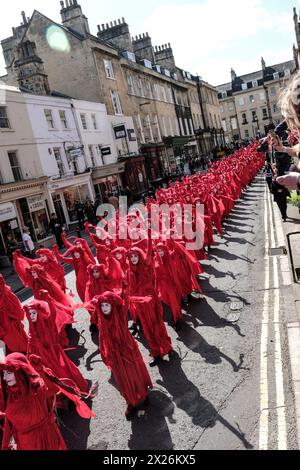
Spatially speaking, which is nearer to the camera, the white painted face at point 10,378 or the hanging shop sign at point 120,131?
the white painted face at point 10,378

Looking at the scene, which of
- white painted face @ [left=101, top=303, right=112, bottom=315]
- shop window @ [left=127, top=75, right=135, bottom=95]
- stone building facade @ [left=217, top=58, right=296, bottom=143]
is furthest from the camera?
stone building facade @ [left=217, top=58, right=296, bottom=143]

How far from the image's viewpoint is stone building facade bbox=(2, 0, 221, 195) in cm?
3123

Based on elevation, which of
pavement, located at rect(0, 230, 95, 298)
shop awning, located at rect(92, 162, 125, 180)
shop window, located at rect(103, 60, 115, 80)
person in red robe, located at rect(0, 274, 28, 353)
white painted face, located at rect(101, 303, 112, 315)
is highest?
shop window, located at rect(103, 60, 115, 80)

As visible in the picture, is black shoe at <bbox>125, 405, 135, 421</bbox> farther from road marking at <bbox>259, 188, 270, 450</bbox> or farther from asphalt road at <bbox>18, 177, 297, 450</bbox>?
road marking at <bbox>259, 188, 270, 450</bbox>

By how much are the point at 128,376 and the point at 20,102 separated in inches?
799

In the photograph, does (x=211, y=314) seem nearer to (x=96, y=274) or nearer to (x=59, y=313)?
(x=96, y=274)

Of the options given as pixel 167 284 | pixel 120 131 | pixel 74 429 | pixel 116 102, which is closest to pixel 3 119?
pixel 120 131

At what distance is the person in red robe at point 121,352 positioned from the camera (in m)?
5.00

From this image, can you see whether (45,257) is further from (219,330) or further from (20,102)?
(20,102)

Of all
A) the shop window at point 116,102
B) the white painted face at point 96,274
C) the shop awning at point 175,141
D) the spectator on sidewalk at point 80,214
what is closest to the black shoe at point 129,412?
the white painted face at point 96,274

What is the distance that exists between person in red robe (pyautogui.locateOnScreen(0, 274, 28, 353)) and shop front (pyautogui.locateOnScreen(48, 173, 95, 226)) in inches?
646

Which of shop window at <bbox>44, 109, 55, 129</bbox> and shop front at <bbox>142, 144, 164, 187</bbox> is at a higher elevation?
shop window at <bbox>44, 109, 55, 129</bbox>

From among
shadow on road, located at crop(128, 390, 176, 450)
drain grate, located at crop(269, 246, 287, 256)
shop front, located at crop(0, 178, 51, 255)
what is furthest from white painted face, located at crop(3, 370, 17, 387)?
shop front, located at crop(0, 178, 51, 255)

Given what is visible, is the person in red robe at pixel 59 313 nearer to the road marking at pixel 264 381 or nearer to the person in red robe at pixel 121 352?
the person in red robe at pixel 121 352
